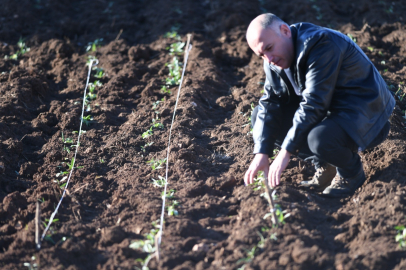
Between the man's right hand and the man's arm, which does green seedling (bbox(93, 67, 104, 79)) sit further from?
the man's right hand

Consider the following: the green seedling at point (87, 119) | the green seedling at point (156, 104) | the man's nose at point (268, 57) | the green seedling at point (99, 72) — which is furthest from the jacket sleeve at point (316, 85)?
the green seedling at point (99, 72)

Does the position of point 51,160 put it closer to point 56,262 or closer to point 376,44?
point 56,262

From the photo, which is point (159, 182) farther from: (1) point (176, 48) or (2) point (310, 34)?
(1) point (176, 48)

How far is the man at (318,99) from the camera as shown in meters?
2.72

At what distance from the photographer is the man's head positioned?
106 inches

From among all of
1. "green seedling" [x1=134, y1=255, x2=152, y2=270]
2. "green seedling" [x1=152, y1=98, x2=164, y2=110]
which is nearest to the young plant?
"green seedling" [x1=152, y1=98, x2=164, y2=110]

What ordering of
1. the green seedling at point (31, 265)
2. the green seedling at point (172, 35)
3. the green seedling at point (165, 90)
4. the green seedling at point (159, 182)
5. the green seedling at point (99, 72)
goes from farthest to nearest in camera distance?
the green seedling at point (172, 35) < the green seedling at point (99, 72) < the green seedling at point (165, 90) < the green seedling at point (159, 182) < the green seedling at point (31, 265)

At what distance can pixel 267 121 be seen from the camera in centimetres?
309

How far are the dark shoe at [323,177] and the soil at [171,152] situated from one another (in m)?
0.13

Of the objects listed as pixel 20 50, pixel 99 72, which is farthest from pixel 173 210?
pixel 20 50

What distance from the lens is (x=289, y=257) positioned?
8.12 feet

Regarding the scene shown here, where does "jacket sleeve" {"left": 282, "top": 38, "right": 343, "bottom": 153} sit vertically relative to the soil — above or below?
above

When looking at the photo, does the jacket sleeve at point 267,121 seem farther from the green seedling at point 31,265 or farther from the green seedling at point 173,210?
the green seedling at point 31,265

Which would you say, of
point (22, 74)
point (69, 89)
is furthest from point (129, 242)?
point (22, 74)
